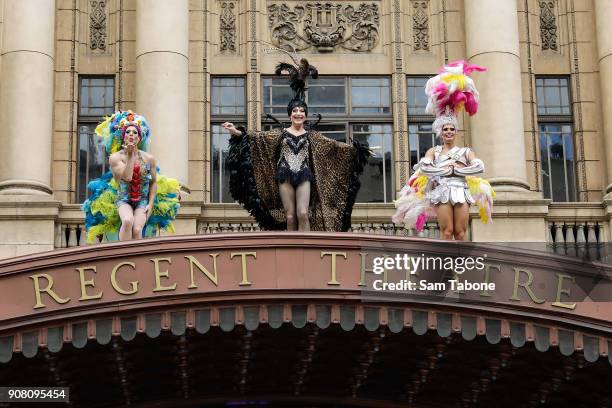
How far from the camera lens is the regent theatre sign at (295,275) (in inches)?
690

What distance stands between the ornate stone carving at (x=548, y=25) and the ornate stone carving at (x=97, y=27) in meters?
8.78

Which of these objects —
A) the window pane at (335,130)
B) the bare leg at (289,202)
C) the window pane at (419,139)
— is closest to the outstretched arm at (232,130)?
the bare leg at (289,202)

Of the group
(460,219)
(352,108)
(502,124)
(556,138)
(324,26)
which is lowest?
(460,219)

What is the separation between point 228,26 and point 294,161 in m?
10.5

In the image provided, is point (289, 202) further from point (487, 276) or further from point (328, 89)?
point (328, 89)

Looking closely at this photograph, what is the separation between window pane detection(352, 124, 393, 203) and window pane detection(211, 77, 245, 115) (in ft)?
7.67

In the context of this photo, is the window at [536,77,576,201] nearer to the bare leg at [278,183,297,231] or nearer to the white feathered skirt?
the white feathered skirt

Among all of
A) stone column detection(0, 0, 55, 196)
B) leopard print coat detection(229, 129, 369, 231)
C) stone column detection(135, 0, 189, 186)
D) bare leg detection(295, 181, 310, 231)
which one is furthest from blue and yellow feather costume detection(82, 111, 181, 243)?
stone column detection(0, 0, 55, 196)

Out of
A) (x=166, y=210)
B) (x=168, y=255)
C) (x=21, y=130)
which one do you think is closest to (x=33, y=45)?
(x=21, y=130)

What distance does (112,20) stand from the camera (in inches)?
1174

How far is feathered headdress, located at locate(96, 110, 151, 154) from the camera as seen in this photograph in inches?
795

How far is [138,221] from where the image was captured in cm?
1995

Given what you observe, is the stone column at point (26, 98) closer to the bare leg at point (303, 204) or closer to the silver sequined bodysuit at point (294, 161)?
the silver sequined bodysuit at point (294, 161)

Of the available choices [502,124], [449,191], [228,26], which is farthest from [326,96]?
[449,191]
